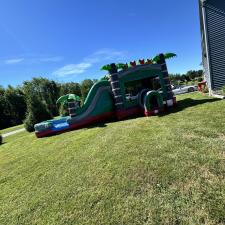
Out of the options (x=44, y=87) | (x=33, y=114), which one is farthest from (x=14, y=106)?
(x=33, y=114)

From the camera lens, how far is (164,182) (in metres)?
3.91

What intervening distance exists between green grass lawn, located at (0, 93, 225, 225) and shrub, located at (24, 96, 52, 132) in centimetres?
1033

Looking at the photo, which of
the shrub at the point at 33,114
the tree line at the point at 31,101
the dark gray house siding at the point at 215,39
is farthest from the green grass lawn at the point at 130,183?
the tree line at the point at 31,101

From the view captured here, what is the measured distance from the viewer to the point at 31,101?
17234 mm

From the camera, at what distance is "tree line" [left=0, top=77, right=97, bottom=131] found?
17141 millimetres

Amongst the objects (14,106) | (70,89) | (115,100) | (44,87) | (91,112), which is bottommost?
(91,112)

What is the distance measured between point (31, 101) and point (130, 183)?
15288 millimetres

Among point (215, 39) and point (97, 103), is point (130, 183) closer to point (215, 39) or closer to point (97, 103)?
point (97, 103)

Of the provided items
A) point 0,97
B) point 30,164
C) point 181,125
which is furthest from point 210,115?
point 0,97

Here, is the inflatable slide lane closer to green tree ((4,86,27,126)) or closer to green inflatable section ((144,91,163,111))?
green inflatable section ((144,91,163,111))

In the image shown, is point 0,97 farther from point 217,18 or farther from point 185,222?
point 185,222

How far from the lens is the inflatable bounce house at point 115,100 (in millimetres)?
11844

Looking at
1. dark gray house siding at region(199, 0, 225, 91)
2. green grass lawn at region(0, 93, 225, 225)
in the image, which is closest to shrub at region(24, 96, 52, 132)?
green grass lawn at region(0, 93, 225, 225)

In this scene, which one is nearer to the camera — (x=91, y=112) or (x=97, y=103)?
(x=91, y=112)
